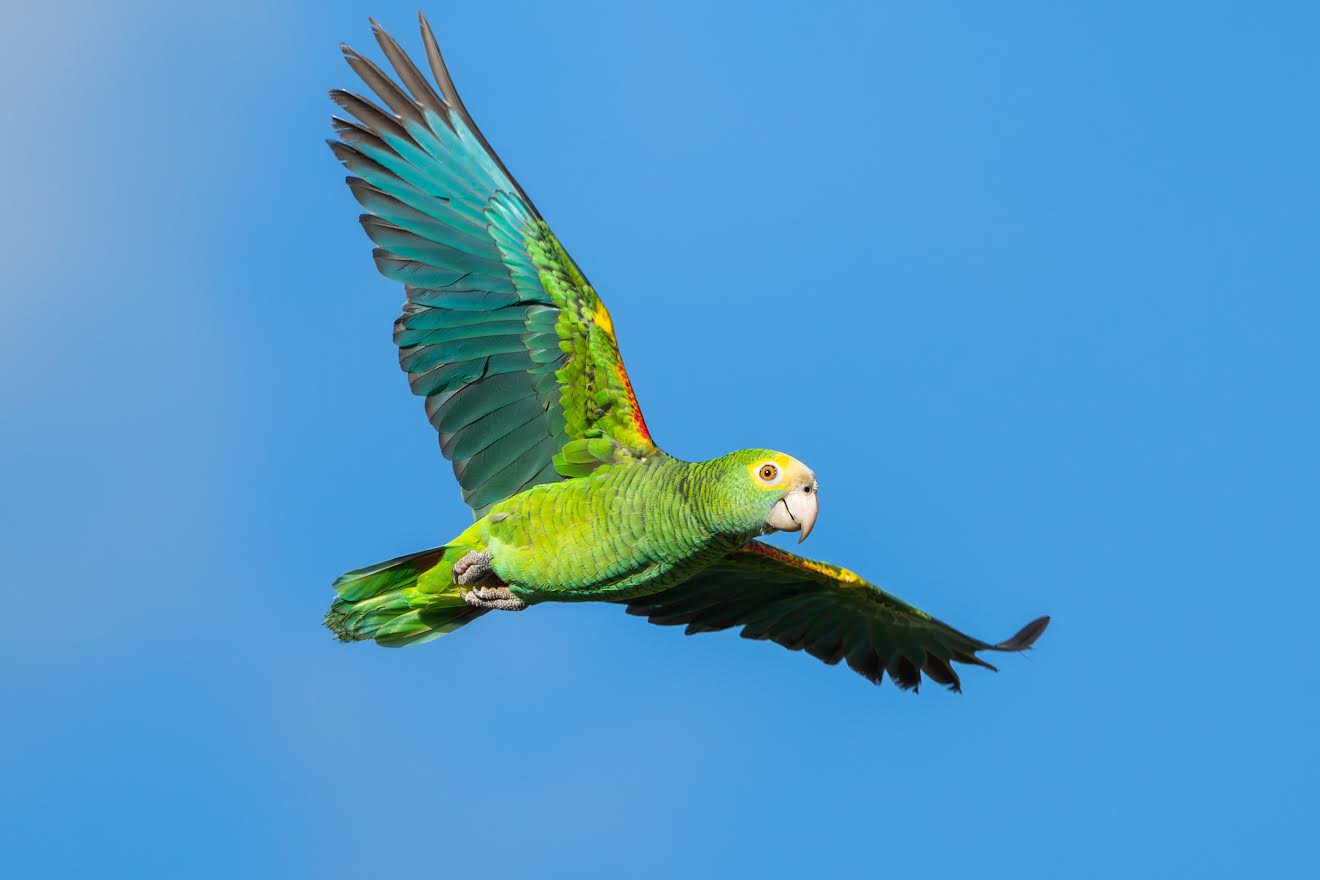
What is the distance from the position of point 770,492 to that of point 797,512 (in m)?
0.26

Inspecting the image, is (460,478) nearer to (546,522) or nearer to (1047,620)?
(546,522)

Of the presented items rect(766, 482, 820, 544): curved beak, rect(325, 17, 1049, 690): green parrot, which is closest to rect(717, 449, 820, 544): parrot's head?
rect(766, 482, 820, 544): curved beak

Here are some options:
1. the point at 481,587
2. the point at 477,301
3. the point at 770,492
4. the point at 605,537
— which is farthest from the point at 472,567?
the point at 770,492

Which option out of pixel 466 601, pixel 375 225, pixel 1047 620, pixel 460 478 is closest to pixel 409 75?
pixel 375 225

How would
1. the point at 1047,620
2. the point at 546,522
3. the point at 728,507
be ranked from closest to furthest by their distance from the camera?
the point at 728,507 → the point at 546,522 → the point at 1047,620

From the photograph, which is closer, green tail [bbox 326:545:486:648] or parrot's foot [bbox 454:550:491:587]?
parrot's foot [bbox 454:550:491:587]

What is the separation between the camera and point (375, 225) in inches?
537

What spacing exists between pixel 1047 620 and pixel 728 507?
375cm

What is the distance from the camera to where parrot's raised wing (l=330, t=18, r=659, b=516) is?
44.8 feet

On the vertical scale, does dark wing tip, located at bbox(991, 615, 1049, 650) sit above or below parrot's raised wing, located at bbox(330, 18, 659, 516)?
below

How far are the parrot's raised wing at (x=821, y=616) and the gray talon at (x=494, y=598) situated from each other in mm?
1926

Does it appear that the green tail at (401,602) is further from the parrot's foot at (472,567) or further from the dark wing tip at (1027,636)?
the dark wing tip at (1027,636)

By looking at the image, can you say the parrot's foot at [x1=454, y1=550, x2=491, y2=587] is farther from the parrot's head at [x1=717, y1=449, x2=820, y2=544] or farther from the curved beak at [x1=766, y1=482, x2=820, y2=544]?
the curved beak at [x1=766, y1=482, x2=820, y2=544]

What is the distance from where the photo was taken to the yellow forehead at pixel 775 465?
12297 mm
